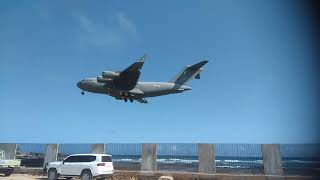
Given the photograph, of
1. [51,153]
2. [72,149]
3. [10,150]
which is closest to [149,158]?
[72,149]

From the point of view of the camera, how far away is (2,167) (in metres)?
26.9

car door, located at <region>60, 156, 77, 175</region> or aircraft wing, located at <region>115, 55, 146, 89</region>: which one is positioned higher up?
aircraft wing, located at <region>115, 55, 146, 89</region>

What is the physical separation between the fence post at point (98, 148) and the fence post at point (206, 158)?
7329 mm

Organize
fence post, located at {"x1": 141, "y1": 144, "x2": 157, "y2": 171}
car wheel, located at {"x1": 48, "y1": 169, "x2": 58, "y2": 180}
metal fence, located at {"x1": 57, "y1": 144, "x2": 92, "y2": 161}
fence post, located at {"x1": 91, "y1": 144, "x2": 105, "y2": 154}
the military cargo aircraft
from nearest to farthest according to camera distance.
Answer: fence post, located at {"x1": 141, "y1": 144, "x2": 157, "y2": 171} → car wheel, located at {"x1": 48, "y1": 169, "x2": 58, "y2": 180} → fence post, located at {"x1": 91, "y1": 144, "x2": 105, "y2": 154} → metal fence, located at {"x1": 57, "y1": 144, "x2": 92, "y2": 161} → the military cargo aircraft

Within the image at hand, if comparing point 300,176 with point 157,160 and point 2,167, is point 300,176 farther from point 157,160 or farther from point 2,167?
point 2,167

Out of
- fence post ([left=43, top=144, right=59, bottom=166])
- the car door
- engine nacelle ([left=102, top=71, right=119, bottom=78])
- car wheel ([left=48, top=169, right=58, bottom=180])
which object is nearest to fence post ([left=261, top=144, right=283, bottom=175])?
the car door

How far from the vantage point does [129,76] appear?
1205 inches

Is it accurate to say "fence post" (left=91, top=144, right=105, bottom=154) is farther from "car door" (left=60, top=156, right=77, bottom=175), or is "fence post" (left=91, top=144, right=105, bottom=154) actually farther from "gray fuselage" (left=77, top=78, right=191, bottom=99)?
"gray fuselage" (left=77, top=78, right=191, bottom=99)

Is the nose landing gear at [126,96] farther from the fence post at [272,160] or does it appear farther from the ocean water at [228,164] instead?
the fence post at [272,160]

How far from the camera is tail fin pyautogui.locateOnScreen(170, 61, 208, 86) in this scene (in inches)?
1388

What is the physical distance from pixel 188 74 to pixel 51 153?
1474cm

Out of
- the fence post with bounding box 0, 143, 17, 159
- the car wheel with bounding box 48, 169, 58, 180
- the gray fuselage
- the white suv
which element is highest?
the gray fuselage

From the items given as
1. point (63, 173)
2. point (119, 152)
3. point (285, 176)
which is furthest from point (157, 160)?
point (285, 176)

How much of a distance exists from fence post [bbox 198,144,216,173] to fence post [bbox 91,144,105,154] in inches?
289
